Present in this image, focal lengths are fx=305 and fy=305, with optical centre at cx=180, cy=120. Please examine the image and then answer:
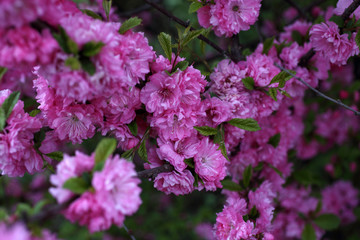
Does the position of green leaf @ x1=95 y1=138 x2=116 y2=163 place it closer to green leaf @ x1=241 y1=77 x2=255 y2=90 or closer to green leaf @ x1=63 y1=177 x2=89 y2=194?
green leaf @ x1=63 y1=177 x2=89 y2=194

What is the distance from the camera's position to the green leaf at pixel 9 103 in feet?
3.39

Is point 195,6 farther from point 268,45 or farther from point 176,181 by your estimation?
point 176,181

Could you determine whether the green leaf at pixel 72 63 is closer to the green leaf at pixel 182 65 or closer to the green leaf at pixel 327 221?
the green leaf at pixel 182 65

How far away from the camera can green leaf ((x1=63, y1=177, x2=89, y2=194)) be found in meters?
0.77

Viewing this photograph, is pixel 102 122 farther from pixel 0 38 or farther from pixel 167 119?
pixel 0 38

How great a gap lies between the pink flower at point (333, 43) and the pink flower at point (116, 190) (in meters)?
1.08

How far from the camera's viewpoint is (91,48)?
843 mm

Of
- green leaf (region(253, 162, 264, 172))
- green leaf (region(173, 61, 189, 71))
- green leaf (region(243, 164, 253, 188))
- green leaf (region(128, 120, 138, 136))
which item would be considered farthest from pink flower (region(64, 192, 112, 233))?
green leaf (region(253, 162, 264, 172))

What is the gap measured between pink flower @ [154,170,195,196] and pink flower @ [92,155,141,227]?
31cm

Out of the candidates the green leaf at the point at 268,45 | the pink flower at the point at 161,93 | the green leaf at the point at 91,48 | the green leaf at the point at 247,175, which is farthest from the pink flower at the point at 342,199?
the green leaf at the point at 91,48

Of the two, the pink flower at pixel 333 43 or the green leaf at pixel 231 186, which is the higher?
the pink flower at pixel 333 43

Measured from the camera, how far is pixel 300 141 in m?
2.36

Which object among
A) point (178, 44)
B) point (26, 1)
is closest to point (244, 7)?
point (178, 44)

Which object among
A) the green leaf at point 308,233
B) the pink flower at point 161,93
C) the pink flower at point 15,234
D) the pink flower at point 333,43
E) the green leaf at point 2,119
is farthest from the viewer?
the green leaf at point 308,233
